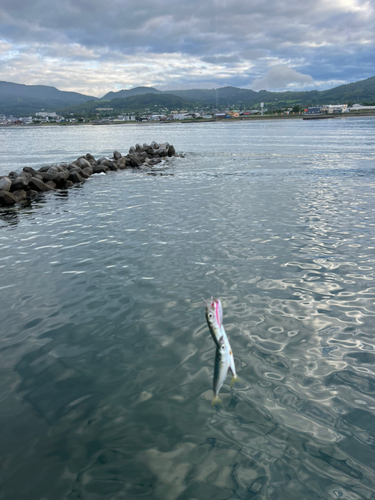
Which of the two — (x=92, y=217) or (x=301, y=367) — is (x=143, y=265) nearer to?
(x=301, y=367)

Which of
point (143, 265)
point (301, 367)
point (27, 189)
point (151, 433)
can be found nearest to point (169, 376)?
point (151, 433)

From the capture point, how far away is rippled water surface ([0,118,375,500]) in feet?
14.1

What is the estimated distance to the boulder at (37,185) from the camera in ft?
80.1

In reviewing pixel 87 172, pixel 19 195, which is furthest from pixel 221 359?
pixel 87 172

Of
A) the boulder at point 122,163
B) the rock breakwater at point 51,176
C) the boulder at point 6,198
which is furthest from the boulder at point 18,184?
the boulder at point 122,163

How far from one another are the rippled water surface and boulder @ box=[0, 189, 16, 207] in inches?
305

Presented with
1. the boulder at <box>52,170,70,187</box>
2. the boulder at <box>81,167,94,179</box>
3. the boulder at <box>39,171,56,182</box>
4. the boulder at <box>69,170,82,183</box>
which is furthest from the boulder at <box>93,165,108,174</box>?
the boulder at <box>39,171,56,182</box>

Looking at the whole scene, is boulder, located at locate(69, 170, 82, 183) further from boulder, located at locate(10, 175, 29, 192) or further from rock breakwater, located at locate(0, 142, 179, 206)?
boulder, located at locate(10, 175, 29, 192)

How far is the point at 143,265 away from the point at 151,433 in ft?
19.8

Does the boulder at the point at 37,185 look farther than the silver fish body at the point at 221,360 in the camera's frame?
Yes

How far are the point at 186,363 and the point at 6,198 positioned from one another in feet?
61.1

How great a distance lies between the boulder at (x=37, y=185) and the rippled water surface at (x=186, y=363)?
11.6m

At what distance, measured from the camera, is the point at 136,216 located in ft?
53.4

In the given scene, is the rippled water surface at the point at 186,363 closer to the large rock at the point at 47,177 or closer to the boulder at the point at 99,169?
the large rock at the point at 47,177
